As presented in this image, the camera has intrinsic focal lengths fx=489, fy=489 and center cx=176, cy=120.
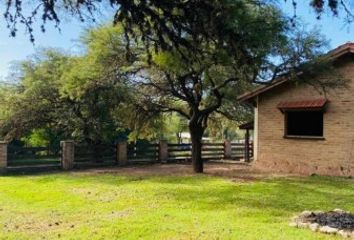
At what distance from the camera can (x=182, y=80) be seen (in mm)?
19922

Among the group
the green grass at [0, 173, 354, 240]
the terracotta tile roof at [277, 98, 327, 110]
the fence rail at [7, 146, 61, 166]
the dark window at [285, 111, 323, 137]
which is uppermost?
the terracotta tile roof at [277, 98, 327, 110]

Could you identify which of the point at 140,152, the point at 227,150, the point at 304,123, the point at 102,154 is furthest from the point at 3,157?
the point at 227,150

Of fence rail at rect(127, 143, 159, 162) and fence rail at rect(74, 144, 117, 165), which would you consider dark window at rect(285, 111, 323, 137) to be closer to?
fence rail at rect(127, 143, 159, 162)

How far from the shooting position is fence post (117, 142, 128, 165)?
2598cm

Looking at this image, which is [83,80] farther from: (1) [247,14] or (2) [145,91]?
(1) [247,14]

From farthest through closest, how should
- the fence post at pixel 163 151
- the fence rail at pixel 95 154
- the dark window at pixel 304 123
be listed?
the fence post at pixel 163 151, the fence rail at pixel 95 154, the dark window at pixel 304 123

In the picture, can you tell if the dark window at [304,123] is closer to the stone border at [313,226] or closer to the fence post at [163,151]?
the fence post at [163,151]

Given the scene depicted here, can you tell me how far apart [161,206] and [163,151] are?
16047 mm

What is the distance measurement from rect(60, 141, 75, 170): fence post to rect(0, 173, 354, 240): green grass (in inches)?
151

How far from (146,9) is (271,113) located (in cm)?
1605

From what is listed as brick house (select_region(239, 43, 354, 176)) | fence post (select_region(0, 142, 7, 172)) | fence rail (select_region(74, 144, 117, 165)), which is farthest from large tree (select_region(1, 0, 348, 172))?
fence post (select_region(0, 142, 7, 172))

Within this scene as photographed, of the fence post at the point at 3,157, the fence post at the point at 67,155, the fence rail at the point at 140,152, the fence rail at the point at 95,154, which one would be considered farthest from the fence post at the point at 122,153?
the fence post at the point at 3,157

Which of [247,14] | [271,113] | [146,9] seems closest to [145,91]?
[271,113]

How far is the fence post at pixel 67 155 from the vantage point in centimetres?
2331
